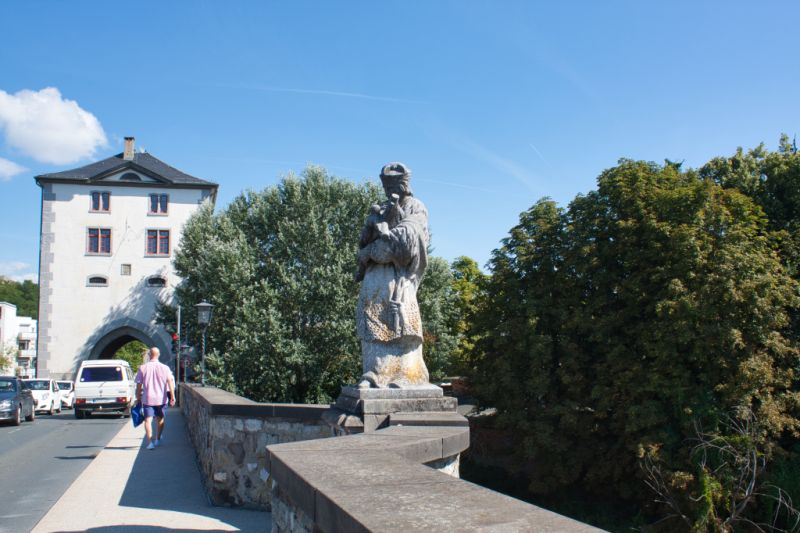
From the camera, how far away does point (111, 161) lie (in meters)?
42.3

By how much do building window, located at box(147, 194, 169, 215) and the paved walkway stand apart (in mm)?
30959

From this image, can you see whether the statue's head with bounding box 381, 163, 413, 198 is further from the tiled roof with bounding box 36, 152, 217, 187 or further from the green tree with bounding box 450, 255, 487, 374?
the tiled roof with bounding box 36, 152, 217, 187

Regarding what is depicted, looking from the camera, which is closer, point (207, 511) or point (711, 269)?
point (207, 511)

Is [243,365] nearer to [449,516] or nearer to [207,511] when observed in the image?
[207,511]


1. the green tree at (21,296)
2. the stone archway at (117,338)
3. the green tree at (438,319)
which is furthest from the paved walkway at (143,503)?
the green tree at (21,296)

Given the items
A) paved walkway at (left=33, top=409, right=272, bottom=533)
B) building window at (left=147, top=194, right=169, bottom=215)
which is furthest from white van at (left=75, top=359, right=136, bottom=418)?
building window at (left=147, top=194, right=169, bottom=215)

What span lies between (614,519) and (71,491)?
1431 cm

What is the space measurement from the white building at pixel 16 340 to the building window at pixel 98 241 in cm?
3076

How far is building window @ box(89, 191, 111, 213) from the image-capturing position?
39178mm

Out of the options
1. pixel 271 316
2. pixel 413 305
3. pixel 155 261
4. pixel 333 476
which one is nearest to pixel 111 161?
pixel 155 261

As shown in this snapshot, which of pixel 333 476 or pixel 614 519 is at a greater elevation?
pixel 333 476

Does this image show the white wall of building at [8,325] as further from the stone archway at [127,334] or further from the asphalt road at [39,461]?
the asphalt road at [39,461]

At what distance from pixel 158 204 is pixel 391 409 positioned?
36983 mm

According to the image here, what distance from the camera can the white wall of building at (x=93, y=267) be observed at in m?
37.6
